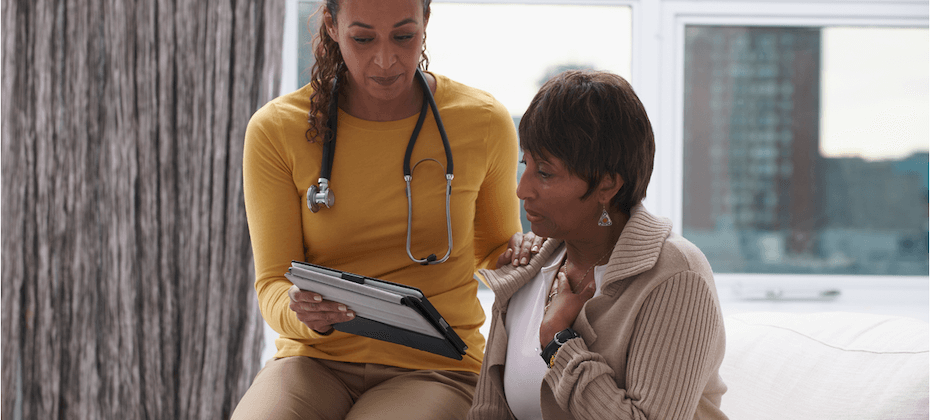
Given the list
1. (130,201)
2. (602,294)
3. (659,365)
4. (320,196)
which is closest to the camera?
(659,365)

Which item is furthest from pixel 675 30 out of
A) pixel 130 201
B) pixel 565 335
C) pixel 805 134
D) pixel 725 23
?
pixel 130 201

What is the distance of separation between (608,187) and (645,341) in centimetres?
26

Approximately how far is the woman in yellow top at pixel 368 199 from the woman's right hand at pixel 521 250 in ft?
0.03

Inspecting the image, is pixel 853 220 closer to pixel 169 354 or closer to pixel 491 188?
pixel 491 188

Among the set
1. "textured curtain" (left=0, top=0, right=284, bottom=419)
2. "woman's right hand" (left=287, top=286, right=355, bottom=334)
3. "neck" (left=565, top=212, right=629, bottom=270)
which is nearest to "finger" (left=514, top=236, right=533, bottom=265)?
"neck" (left=565, top=212, right=629, bottom=270)

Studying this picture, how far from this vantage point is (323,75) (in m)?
1.45

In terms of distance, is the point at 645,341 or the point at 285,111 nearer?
the point at 645,341

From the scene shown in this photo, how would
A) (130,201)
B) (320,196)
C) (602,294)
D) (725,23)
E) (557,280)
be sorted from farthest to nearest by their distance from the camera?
(725,23) → (130,201) → (320,196) → (557,280) → (602,294)

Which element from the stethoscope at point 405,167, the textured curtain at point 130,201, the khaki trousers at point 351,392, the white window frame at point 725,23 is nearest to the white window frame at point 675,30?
the white window frame at point 725,23

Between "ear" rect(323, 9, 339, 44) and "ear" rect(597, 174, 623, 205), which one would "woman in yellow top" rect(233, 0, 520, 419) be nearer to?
"ear" rect(323, 9, 339, 44)

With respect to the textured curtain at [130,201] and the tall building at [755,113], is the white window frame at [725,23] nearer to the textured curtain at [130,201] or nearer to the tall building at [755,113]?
the tall building at [755,113]

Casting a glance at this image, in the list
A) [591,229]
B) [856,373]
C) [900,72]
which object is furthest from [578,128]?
[900,72]

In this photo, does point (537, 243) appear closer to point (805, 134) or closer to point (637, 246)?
point (637, 246)

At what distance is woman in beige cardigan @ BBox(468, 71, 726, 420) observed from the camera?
1.01 metres
